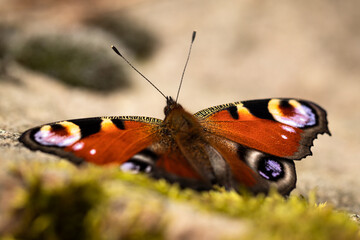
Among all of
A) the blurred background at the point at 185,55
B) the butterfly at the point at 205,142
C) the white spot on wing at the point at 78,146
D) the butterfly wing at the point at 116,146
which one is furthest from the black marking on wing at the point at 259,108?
the blurred background at the point at 185,55

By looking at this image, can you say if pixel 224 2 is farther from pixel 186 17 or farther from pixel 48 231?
pixel 48 231

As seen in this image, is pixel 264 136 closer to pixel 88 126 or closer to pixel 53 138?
pixel 88 126

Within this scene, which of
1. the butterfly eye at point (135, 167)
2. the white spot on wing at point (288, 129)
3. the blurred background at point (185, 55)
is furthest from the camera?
the blurred background at point (185, 55)

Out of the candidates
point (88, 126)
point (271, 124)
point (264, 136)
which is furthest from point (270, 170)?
point (88, 126)

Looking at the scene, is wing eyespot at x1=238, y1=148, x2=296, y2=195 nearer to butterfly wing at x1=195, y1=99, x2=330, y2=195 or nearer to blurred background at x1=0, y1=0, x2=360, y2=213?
butterfly wing at x1=195, y1=99, x2=330, y2=195

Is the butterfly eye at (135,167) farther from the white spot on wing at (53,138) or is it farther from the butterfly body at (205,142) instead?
the white spot on wing at (53,138)

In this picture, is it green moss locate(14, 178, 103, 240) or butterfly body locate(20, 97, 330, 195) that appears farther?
butterfly body locate(20, 97, 330, 195)

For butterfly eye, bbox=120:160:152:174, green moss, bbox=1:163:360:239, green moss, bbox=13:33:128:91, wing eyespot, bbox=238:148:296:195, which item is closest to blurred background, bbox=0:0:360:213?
green moss, bbox=13:33:128:91
